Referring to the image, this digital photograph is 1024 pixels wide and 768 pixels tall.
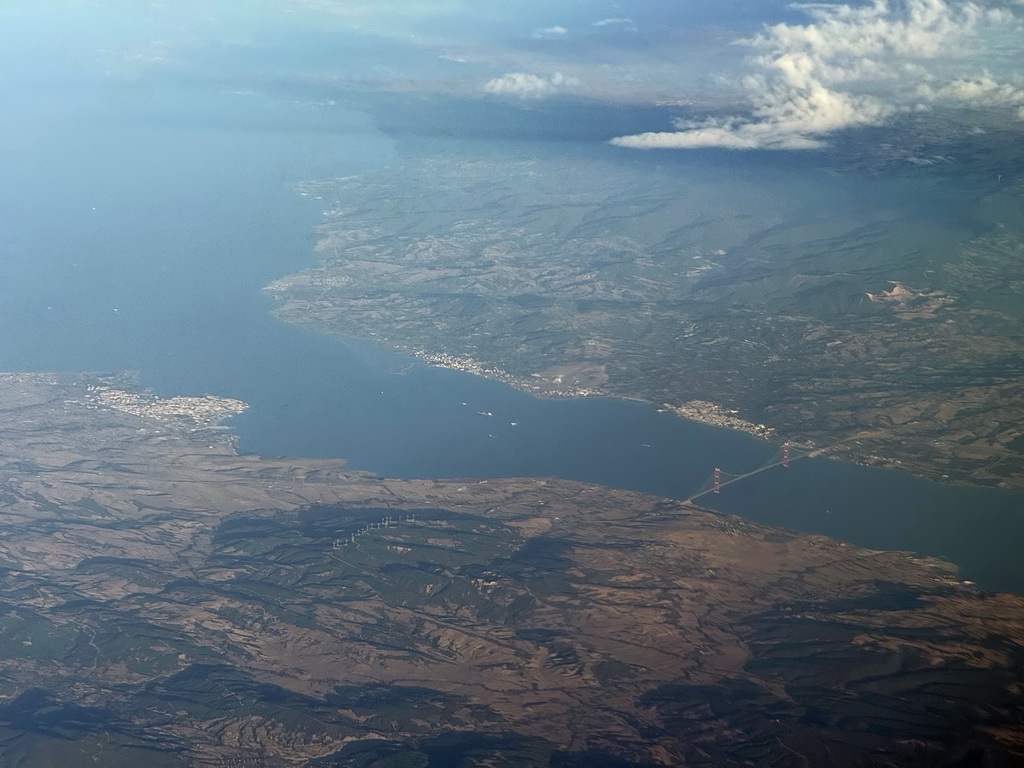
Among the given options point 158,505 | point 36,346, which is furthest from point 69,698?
point 36,346

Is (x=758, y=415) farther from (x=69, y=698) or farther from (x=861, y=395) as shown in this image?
(x=69, y=698)

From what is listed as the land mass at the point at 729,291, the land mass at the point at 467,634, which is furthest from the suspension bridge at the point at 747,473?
the land mass at the point at 467,634

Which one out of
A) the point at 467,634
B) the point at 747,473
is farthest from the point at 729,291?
the point at 467,634

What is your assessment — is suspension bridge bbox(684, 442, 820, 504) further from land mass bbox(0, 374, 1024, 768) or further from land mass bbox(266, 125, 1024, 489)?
land mass bbox(0, 374, 1024, 768)

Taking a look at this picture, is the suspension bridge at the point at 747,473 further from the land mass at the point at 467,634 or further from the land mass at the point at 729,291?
the land mass at the point at 467,634

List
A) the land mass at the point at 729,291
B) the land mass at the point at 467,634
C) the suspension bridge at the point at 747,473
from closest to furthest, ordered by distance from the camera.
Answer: the land mass at the point at 467,634 < the suspension bridge at the point at 747,473 < the land mass at the point at 729,291
